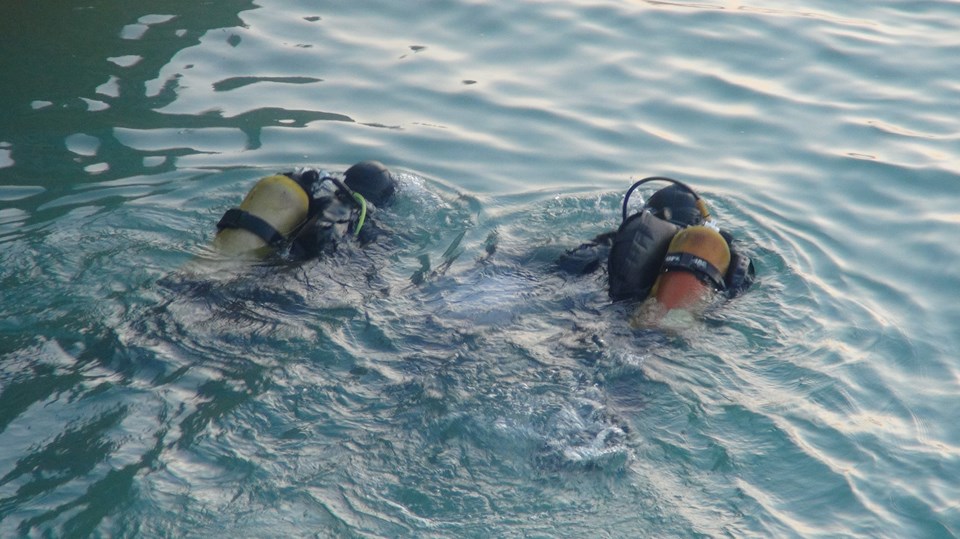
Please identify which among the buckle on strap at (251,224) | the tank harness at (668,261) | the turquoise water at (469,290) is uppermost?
the tank harness at (668,261)

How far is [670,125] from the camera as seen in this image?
800cm

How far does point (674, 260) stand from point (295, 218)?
2.13m

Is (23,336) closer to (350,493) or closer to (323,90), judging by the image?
(350,493)

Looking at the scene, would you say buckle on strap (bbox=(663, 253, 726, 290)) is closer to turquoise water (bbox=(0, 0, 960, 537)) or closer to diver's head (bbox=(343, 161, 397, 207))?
turquoise water (bbox=(0, 0, 960, 537))

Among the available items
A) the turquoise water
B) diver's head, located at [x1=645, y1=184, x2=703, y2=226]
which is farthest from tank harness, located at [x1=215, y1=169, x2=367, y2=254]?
diver's head, located at [x1=645, y1=184, x2=703, y2=226]

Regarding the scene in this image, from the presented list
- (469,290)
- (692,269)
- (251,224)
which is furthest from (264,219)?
(692,269)

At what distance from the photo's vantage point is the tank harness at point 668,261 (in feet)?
16.8

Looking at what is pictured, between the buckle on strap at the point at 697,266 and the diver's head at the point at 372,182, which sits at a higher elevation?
the buckle on strap at the point at 697,266

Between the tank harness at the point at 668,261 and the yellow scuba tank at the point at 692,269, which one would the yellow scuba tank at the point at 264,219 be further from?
the yellow scuba tank at the point at 692,269

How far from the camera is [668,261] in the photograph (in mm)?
5191

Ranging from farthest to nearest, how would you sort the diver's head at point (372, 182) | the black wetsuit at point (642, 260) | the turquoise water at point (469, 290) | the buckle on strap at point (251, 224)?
the diver's head at point (372, 182) < the buckle on strap at point (251, 224) < the black wetsuit at point (642, 260) < the turquoise water at point (469, 290)

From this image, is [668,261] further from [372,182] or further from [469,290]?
[372,182]

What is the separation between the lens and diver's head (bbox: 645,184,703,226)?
566 cm

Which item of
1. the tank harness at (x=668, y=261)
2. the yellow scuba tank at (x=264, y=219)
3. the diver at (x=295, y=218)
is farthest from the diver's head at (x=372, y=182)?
the tank harness at (x=668, y=261)
